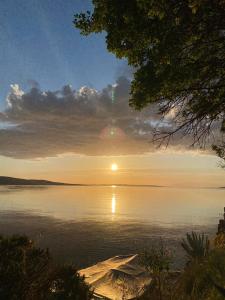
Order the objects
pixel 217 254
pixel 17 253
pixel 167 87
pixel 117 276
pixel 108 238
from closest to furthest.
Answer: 1. pixel 17 253
2. pixel 167 87
3. pixel 217 254
4. pixel 117 276
5. pixel 108 238

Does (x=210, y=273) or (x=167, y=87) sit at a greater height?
(x=167, y=87)

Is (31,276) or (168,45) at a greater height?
(168,45)

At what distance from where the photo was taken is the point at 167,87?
402 inches

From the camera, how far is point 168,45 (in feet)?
30.4

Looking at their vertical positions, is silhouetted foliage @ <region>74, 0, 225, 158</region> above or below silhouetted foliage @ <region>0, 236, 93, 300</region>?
above

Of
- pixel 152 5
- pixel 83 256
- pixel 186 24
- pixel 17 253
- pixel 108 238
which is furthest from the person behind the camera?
pixel 108 238

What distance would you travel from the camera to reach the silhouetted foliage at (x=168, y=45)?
9.02 m

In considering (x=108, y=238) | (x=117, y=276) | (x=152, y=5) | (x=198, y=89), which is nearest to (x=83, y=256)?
(x=108, y=238)

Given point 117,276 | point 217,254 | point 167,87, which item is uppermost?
point 167,87

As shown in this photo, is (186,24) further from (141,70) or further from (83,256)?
(83,256)

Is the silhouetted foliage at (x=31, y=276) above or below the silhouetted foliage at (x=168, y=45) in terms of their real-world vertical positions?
below

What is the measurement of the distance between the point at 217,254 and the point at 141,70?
6.51 meters

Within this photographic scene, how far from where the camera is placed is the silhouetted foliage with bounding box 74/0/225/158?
902 centimetres

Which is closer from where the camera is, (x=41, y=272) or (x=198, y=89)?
(x=41, y=272)
